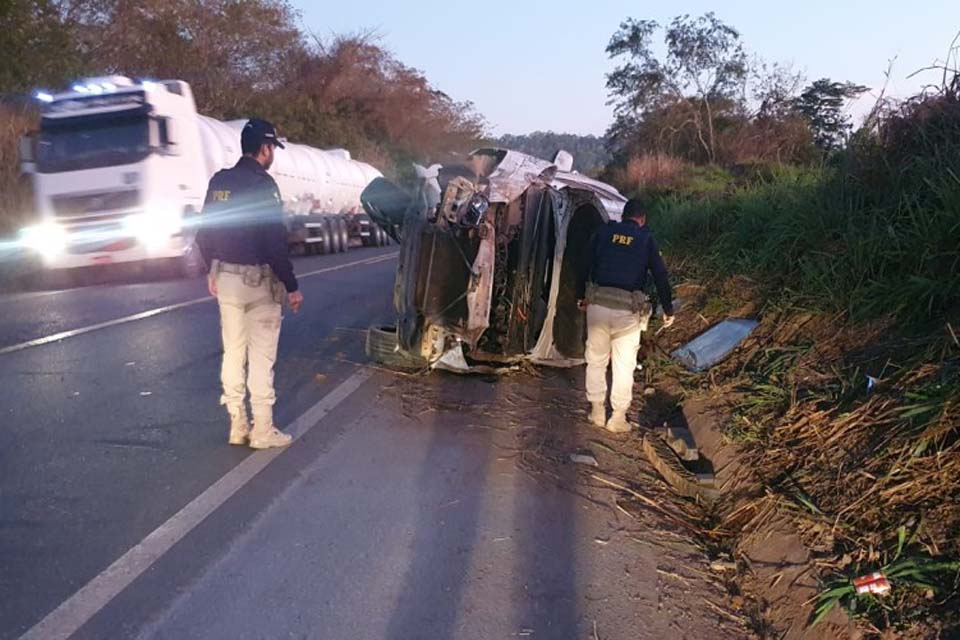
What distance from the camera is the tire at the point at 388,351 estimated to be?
7.73 meters

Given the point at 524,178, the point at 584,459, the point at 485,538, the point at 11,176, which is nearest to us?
the point at 485,538

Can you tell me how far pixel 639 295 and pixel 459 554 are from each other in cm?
280

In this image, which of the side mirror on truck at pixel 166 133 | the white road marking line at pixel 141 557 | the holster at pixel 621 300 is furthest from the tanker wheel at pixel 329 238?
the white road marking line at pixel 141 557

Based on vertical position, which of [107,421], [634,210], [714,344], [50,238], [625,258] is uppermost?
[634,210]

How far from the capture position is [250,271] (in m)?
5.26

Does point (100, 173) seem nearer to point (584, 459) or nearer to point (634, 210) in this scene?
point (634, 210)

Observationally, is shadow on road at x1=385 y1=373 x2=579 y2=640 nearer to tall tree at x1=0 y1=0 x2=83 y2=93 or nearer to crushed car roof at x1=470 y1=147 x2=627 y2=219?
crushed car roof at x1=470 y1=147 x2=627 y2=219

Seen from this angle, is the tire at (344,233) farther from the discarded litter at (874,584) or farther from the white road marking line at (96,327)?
the discarded litter at (874,584)

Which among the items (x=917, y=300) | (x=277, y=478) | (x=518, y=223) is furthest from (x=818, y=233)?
(x=277, y=478)

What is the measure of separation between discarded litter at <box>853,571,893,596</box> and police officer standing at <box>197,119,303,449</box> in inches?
140

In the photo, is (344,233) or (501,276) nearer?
(501,276)

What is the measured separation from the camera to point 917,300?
17.5ft

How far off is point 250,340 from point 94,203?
10894 mm

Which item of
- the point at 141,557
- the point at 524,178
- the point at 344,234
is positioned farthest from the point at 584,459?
the point at 344,234
